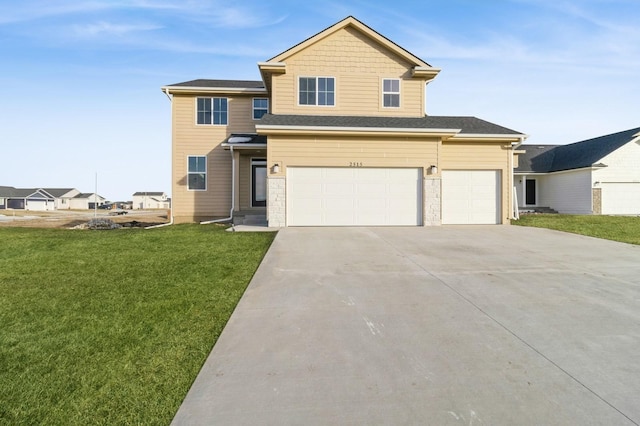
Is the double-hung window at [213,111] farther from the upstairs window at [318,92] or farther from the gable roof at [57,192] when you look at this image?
the gable roof at [57,192]

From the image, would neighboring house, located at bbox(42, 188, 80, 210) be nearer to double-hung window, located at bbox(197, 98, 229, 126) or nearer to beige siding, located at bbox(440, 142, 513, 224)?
double-hung window, located at bbox(197, 98, 229, 126)

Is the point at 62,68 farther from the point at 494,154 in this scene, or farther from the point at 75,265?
the point at 494,154

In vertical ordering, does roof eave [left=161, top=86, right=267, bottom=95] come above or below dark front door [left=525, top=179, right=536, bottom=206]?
above

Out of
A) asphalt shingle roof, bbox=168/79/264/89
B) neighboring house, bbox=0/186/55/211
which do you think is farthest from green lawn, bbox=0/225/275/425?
neighboring house, bbox=0/186/55/211

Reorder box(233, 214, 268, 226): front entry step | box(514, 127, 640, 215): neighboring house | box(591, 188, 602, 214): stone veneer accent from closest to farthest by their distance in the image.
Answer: box(233, 214, 268, 226): front entry step → box(591, 188, 602, 214): stone veneer accent → box(514, 127, 640, 215): neighboring house

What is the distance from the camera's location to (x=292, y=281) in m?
5.74

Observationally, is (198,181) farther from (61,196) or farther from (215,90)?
(61,196)

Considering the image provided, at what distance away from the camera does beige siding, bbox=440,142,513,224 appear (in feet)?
46.0

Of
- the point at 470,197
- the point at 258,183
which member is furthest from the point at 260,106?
the point at 470,197

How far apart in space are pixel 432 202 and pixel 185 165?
11744 millimetres

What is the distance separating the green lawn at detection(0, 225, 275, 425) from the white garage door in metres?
9.40

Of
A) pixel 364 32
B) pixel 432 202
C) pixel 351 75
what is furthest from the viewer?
pixel 351 75

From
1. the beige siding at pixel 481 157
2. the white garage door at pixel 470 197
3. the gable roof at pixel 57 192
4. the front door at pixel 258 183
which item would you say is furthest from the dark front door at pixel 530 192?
the gable roof at pixel 57 192

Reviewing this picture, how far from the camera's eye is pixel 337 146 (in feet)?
41.5
